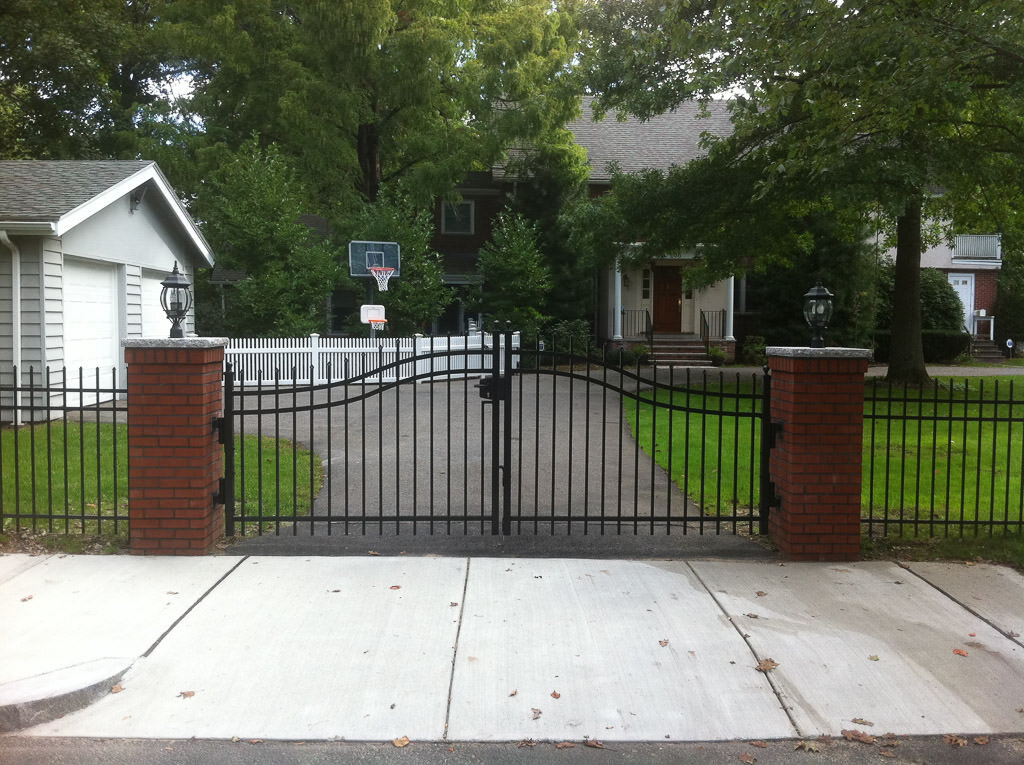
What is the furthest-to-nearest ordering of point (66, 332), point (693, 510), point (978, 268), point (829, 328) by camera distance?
point (978, 268) → point (829, 328) → point (66, 332) → point (693, 510)

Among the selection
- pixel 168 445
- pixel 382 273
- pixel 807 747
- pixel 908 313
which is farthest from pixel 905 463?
pixel 382 273

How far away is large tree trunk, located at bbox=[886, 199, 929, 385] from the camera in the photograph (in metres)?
17.2

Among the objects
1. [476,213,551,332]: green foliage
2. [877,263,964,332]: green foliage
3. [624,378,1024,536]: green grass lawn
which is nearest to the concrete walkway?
[624,378,1024,536]: green grass lawn

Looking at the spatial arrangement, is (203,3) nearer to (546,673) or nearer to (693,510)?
(693,510)

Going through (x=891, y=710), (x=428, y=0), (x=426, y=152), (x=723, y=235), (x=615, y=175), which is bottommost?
(x=891, y=710)

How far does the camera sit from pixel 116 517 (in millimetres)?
6180

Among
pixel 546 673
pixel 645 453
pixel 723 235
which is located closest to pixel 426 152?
pixel 723 235

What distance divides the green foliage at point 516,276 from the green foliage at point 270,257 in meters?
4.55

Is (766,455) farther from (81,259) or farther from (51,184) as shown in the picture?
(51,184)

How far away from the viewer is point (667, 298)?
26.5 meters

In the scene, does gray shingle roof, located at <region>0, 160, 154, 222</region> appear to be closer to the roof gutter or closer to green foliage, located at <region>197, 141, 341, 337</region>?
the roof gutter

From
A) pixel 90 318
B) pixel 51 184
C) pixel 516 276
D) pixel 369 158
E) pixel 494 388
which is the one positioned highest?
pixel 369 158

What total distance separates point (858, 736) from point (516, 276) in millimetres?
19898

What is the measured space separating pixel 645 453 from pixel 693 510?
113 inches
